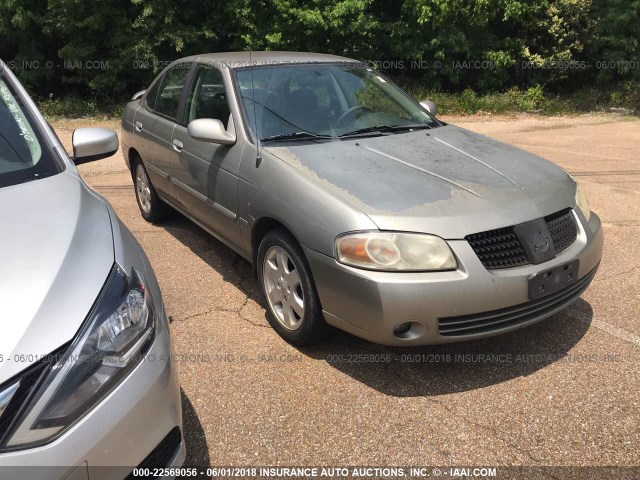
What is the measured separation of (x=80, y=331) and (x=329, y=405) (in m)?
1.46

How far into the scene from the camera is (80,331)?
5.51ft

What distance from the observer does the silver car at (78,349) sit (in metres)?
1.53

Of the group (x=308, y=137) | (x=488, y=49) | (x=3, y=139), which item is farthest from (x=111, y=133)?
(x=488, y=49)

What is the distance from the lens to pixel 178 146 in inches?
172

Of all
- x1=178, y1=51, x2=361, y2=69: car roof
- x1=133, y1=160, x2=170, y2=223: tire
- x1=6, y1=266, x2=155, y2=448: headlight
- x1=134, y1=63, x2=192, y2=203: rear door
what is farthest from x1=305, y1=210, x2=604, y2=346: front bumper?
x1=133, y1=160, x2=170, y2=223: tire

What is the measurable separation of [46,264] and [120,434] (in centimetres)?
59

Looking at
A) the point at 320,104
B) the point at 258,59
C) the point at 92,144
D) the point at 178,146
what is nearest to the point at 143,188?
the point at 178,146

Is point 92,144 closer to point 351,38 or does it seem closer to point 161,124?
point 161,124

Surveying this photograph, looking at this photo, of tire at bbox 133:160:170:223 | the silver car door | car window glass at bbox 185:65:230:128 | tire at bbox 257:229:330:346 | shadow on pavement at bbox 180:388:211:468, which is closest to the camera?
shadow on pavement at bbox 180:388:211:468

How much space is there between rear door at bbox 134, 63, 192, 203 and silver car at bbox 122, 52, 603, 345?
0.11 meters

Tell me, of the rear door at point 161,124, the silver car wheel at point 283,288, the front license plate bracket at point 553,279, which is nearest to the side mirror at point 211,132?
the silver car wheel at point 283,288

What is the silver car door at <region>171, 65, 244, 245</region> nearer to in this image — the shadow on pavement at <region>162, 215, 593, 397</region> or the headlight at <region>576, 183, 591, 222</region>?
the shadow on pavement at <region>162, 215, 593, 397</region>

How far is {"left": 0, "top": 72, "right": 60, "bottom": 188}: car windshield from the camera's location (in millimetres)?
2455

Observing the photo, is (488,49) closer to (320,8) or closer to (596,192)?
(320,8)
